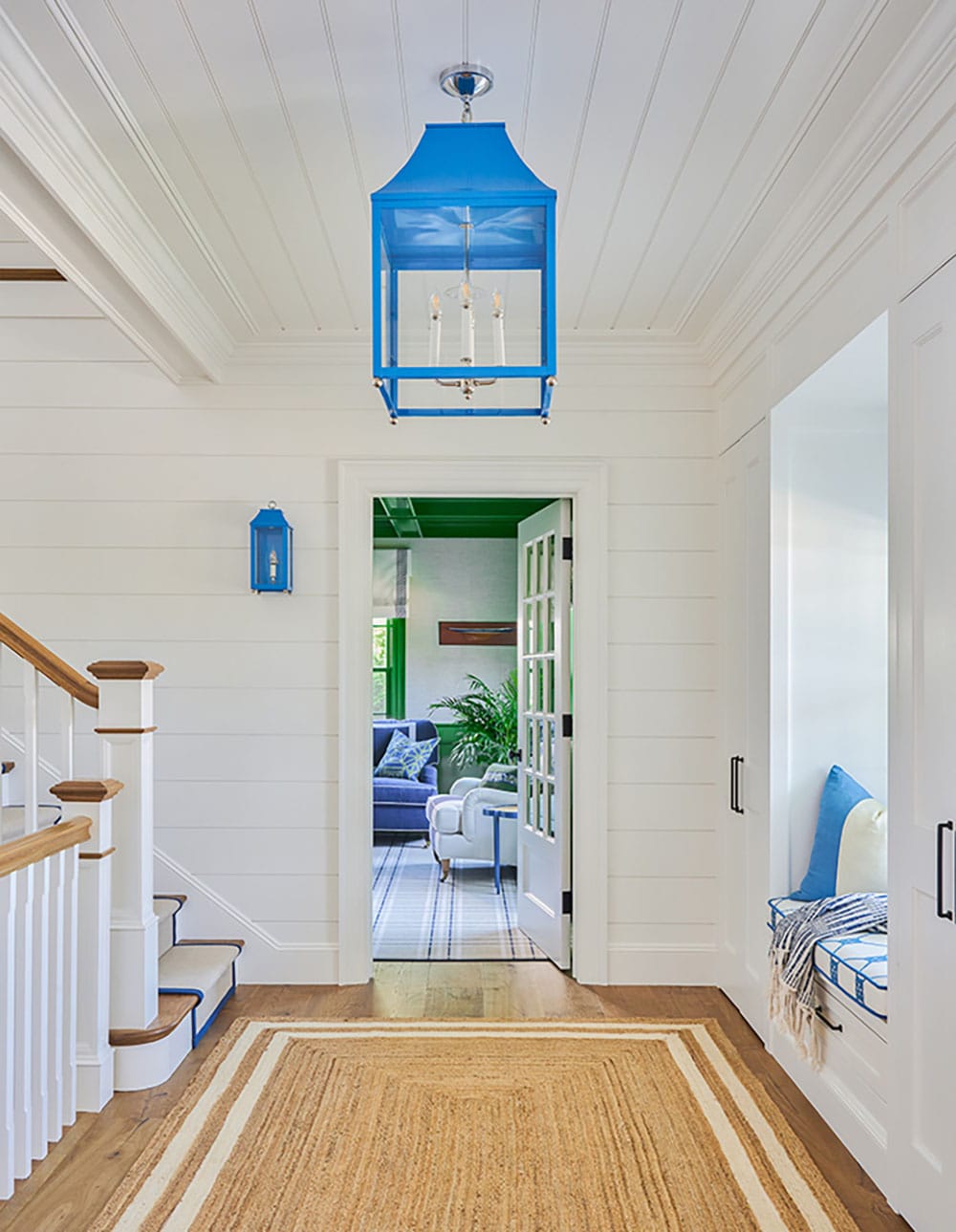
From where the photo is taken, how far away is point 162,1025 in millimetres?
3199

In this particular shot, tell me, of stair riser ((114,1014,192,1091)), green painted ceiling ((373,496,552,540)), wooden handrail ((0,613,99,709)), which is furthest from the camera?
green painted ceiling ((373,496,552,540))

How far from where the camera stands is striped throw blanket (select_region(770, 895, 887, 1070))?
293 cm

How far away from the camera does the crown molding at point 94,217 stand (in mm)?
2197

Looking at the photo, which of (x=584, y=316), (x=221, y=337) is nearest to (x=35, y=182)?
(x=221, y=337)

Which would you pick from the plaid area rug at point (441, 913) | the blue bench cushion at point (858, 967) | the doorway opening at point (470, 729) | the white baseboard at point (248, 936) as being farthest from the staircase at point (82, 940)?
the blue bench cushion at point (858, 967)

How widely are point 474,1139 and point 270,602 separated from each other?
222 cm

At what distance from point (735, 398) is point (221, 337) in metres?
2.04

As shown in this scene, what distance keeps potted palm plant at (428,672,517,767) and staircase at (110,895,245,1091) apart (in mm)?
3303

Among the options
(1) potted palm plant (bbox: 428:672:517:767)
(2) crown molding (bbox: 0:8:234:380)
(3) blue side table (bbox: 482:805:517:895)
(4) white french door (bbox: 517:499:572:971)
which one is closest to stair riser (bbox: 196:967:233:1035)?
(4) white french door (bbox: 517:499:572:971)

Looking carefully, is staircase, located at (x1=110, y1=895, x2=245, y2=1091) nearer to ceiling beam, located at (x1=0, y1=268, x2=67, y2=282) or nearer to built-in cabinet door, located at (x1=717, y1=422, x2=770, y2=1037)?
built-in cabinet door, located at (x1=717, y1=422, x2=770, y2=1037)

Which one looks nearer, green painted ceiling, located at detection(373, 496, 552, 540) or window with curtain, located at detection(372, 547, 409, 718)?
green painted ceiling, located at detection(373, 496, 552, 540)

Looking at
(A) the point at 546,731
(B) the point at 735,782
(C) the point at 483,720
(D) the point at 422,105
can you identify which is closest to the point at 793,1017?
(B) the point at 735,782

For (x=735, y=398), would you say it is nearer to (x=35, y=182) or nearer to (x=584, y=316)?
(x=584, y=316)

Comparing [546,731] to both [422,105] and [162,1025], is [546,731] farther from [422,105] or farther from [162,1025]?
[422,105]
